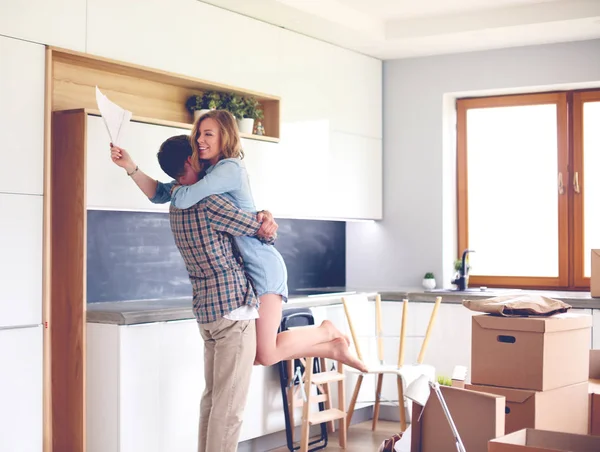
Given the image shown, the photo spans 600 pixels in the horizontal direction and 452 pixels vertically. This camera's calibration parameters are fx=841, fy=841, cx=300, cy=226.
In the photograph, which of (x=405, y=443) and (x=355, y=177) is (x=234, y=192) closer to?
(x=405, y=443)

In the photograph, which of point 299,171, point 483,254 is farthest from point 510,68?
point 299,171

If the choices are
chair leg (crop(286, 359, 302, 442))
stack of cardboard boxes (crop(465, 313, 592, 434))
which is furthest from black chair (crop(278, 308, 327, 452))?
stack of cardboard boxes (crop(465, 313, 592, 434))

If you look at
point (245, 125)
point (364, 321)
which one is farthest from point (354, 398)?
point (245, 125)

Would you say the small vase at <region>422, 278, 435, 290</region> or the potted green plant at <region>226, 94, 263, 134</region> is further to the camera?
the small vase at <region>422, 278, 435, 290</region>

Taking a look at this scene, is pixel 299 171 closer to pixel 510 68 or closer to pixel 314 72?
pixel 314 72

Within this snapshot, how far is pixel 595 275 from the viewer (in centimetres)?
494

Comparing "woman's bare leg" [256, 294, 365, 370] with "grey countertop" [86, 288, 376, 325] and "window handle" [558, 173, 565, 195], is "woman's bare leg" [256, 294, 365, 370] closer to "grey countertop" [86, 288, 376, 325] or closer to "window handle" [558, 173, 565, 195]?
"grey countertop" [86, 288, 376, 325]

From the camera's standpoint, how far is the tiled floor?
482cm

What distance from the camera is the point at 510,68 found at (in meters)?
5.66

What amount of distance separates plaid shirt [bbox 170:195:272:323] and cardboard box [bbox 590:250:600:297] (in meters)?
2.36

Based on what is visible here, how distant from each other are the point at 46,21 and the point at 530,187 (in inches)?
137

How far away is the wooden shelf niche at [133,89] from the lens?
3.89 metres

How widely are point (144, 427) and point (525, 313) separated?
6.08 feet

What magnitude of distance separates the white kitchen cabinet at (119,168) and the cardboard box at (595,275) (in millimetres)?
2483
